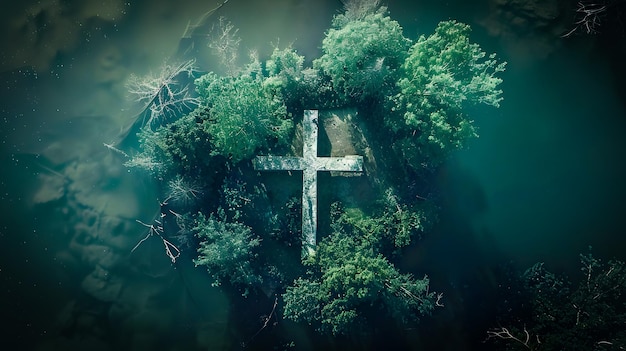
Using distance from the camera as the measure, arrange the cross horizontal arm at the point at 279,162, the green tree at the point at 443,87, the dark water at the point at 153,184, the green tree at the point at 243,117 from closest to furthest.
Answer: the green tree at the point at 443,87
the green tree at the point at 243,117
the cross horizontal arm at the point at 279,162
the dark water at the point at 153,184

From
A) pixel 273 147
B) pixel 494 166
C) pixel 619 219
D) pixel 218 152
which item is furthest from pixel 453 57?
pixel 619 219

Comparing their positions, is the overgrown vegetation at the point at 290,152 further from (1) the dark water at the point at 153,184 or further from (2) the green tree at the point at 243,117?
(1) the dark water at the point at 153,184

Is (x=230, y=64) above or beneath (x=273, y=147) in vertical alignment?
above

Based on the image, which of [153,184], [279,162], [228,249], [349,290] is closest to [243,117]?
[279,162]

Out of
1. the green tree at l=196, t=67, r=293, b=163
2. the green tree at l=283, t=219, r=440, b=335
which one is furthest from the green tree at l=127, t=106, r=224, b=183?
the green tree at l=283, t=219, r=440, b=335

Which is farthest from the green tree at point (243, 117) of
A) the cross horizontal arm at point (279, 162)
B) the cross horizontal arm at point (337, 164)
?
the cross horizontal arm at point (337, 164)

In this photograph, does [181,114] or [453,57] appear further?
[181,114]

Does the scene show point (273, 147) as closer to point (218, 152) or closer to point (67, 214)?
point (218, 152)
